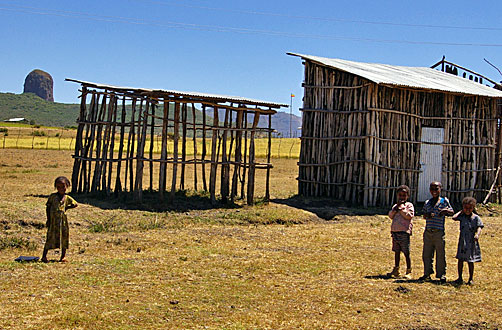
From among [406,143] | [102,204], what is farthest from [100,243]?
[406,143]

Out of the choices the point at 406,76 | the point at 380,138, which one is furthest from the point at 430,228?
the point at 406,76

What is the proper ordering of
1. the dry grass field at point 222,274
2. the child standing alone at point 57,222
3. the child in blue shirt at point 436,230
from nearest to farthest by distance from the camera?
the dry grass field at point 222,274 < the child in blue shirt at point 436,230 < the child standing alone at point 57,222

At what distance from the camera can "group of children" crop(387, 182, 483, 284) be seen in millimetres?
8055

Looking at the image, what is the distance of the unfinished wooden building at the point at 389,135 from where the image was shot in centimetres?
1664

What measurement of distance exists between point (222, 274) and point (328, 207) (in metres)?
8.25

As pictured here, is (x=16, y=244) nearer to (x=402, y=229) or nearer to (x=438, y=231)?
(x=402, y=229)

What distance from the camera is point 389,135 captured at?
16812 mm

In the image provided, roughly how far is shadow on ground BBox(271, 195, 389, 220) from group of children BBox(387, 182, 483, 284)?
6241mm

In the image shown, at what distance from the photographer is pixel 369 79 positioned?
15.7 metres

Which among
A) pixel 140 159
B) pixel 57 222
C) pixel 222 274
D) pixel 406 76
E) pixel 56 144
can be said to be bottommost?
pixel 222 274

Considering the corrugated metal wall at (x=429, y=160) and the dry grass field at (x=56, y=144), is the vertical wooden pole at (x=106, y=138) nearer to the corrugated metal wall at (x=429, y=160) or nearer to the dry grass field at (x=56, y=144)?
the corrugated metal wall at (x=429, y=160)

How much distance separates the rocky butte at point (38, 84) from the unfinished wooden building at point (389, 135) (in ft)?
521

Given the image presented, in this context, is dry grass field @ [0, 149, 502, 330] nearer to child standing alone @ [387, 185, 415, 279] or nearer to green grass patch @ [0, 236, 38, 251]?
green grass patch @ [0, 236, 38, 251]

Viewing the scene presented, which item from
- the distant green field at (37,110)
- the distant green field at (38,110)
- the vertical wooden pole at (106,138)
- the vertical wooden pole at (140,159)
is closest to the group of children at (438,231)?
the vertical wooden pole at (140,159)
